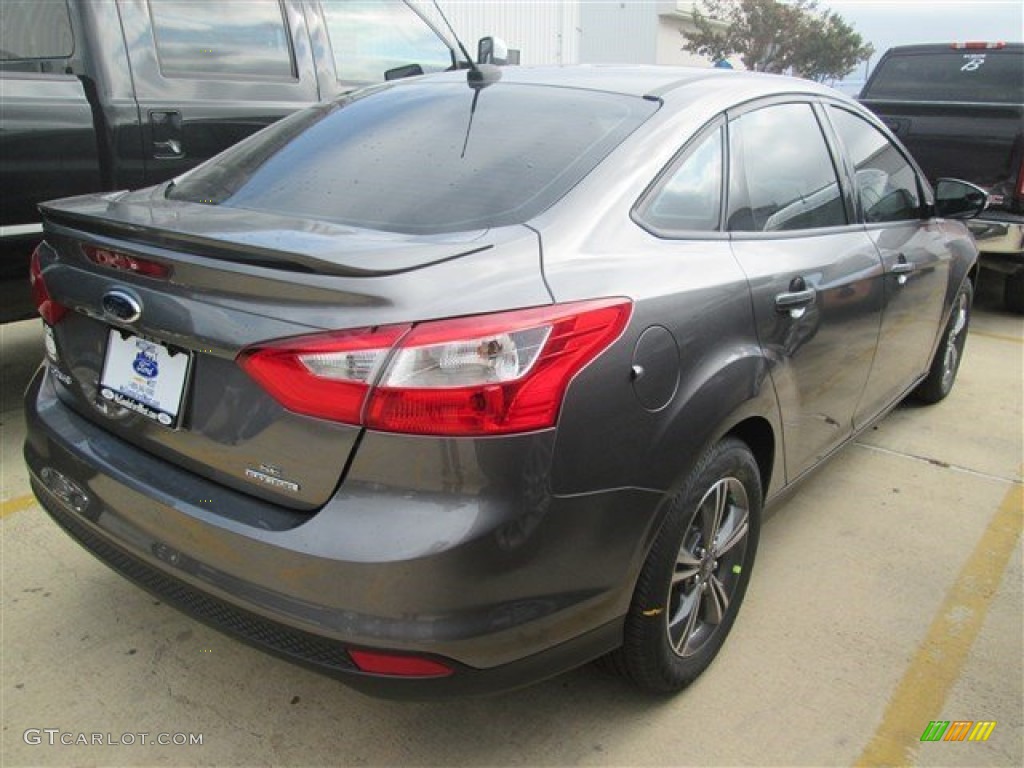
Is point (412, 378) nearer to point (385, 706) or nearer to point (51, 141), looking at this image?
point (385, 706)

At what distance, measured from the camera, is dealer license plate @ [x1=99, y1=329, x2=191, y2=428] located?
6.11 ft

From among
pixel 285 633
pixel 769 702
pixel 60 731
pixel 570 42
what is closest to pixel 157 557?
pixel 285 633

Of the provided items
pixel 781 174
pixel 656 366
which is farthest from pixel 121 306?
pixel 781 174

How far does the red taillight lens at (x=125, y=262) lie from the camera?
1866mm

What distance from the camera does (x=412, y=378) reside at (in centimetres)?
161

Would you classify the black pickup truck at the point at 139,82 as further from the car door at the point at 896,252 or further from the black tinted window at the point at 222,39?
the car door at the point at 896,252

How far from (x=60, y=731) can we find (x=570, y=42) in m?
22.4

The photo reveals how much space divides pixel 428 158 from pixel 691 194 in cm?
71

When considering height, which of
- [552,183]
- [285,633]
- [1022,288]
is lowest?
[1022,288]

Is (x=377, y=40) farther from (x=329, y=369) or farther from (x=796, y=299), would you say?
(x=329, y=369)

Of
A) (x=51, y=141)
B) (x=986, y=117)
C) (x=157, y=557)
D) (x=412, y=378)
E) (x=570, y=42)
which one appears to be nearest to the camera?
(x=412, y=378)

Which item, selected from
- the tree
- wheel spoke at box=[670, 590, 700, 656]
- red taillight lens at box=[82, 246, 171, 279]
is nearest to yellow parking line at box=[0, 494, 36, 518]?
red taillight lens at box=[82, 246, 171, 279]

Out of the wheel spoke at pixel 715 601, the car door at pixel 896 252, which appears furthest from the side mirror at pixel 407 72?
the wheel spoke at pixel 715 601

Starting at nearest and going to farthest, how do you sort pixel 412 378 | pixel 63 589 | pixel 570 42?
pixel 412 378
pixel 63 589
pixel 570 42
